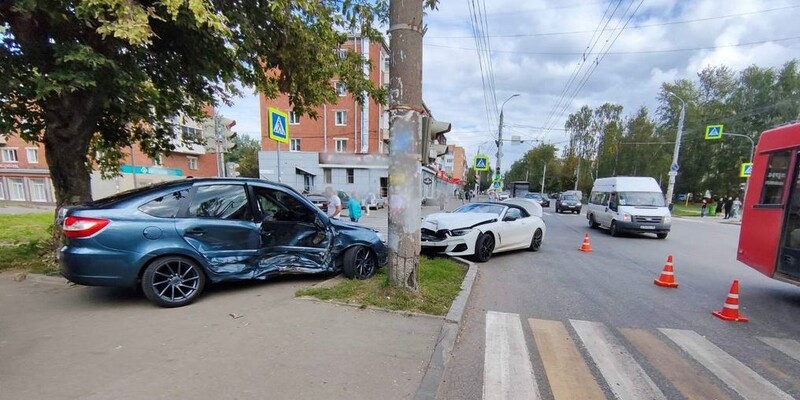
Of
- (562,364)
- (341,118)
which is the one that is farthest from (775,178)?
Result: (341,118)

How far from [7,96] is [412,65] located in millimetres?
5477

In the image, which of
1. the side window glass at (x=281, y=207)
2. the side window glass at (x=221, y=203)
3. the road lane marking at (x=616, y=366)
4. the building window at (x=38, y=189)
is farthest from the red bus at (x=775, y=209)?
the building window at (x=38, y=189)

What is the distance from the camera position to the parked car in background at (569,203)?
28.6 meters

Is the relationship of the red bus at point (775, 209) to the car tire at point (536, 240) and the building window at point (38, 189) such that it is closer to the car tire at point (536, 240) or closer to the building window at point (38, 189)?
the car tire at point (536, 240)

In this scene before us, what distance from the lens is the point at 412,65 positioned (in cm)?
461

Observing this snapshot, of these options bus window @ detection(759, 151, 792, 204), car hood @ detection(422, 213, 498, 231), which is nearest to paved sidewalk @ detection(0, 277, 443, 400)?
car hood @ detection(422, 213, 498, 231)

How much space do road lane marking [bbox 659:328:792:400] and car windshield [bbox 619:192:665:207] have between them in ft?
36.7

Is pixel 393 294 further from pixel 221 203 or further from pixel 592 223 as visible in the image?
pixel 592 223

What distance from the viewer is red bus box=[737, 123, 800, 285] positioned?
557cm

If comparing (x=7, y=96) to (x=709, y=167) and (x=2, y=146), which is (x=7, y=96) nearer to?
(x=2, y=146)

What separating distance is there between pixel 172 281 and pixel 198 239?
580 mm

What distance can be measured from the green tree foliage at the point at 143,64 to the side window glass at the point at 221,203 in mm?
1764

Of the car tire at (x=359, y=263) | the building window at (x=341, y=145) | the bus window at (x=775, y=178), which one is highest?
the building window at (x=341, y=145)

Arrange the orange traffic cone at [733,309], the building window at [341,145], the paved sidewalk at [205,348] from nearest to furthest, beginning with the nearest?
the paved sidewalk at [205,348]
the orange traffic cone at [733,309]
the building window at [341,145]
